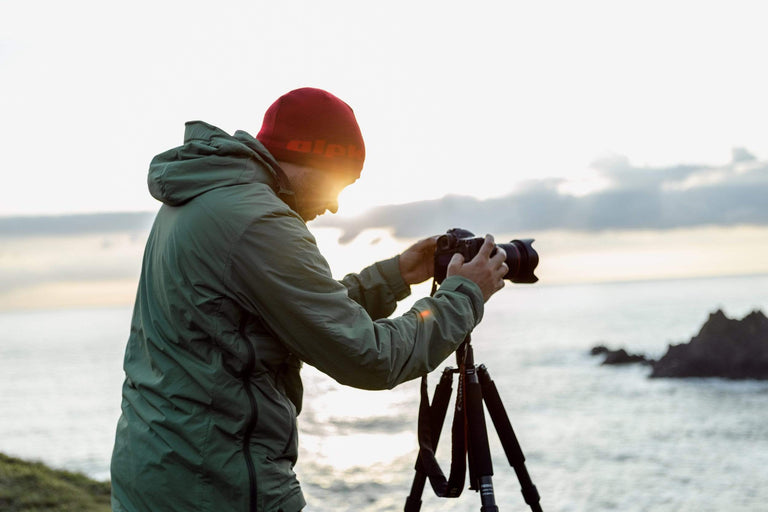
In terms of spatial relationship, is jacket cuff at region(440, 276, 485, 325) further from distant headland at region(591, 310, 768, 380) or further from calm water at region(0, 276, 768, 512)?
distant headland at region(591, 310, 768, 380)

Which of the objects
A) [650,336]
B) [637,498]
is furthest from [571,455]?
[650,336]

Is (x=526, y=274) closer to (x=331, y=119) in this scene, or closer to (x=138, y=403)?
(x=331, y=119)

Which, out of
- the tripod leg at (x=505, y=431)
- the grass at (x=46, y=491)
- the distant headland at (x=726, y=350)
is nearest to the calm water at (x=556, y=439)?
the distant headland at (x=726, y=350)

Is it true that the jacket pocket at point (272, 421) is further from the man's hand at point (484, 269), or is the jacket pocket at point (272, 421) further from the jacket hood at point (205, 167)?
the man's hand at point (484, 269)

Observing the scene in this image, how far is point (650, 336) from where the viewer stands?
326 ft

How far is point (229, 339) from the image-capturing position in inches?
70.0

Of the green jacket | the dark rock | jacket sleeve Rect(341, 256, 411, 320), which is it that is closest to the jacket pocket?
the green jacket

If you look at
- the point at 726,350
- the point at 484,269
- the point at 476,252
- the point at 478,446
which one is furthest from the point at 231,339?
the point at 726,350

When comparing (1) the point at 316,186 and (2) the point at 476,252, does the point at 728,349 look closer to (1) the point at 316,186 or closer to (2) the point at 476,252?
(2) the point at 476,252

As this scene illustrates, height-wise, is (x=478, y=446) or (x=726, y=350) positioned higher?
(x=478, y=446)

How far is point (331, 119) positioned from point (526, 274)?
3.22 ft

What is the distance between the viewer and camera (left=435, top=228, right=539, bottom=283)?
2.41 m

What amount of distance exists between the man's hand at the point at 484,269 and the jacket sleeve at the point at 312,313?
0.31 metres

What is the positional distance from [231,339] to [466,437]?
1266mm
